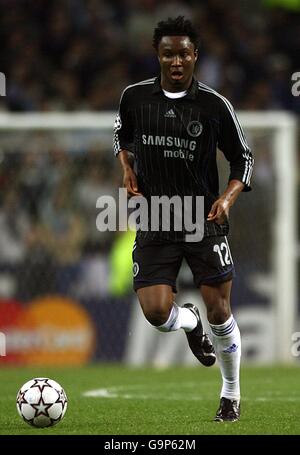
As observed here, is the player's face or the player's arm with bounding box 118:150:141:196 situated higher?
the player's face

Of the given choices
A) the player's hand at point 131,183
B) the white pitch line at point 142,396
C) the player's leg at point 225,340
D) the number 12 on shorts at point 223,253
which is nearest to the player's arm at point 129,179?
the player's hand at point 131,183

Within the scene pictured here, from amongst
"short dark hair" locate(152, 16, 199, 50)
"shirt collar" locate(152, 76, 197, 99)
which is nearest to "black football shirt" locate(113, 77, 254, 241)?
"shirt collar" locate(152, 76, 197, 99)

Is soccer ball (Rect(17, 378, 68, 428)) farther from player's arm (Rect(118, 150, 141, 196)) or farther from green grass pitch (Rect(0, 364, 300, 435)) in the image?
player's arm (Rect(118, 150, 141, 196))

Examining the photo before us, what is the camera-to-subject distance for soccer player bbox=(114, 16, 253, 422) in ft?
21.6

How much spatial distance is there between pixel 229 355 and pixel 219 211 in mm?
850

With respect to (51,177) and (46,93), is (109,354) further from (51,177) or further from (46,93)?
(46,93)

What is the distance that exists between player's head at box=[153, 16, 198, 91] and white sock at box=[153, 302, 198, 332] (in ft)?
4.27

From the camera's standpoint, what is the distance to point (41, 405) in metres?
6.26

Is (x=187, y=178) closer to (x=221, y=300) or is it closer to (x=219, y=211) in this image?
(x=219, y=211)

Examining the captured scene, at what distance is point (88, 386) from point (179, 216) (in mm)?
3117

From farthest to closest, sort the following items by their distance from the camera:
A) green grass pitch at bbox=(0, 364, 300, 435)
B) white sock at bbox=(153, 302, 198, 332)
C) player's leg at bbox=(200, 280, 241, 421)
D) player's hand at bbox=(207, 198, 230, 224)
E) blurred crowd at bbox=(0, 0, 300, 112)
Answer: blurred crowd at bbox=(0, 0, 300, 112) → white sock at bbox=(153, 302, 198, 332) → player's leg at bbox=(200, 280, 241, 421) → player's hand at bbox=(207, 198, 230, 224) → green grass pitch at bbox=(0, 364, 300, 435)

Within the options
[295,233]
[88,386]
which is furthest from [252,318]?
[88,386]

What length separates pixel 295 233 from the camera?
40.8ft

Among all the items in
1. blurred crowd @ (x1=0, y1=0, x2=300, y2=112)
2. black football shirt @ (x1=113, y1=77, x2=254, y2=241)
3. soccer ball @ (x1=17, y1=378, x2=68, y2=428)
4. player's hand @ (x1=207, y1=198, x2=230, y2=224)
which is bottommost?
soccer ball @ (x1=17, y1=378, x2=68, y2=428)
